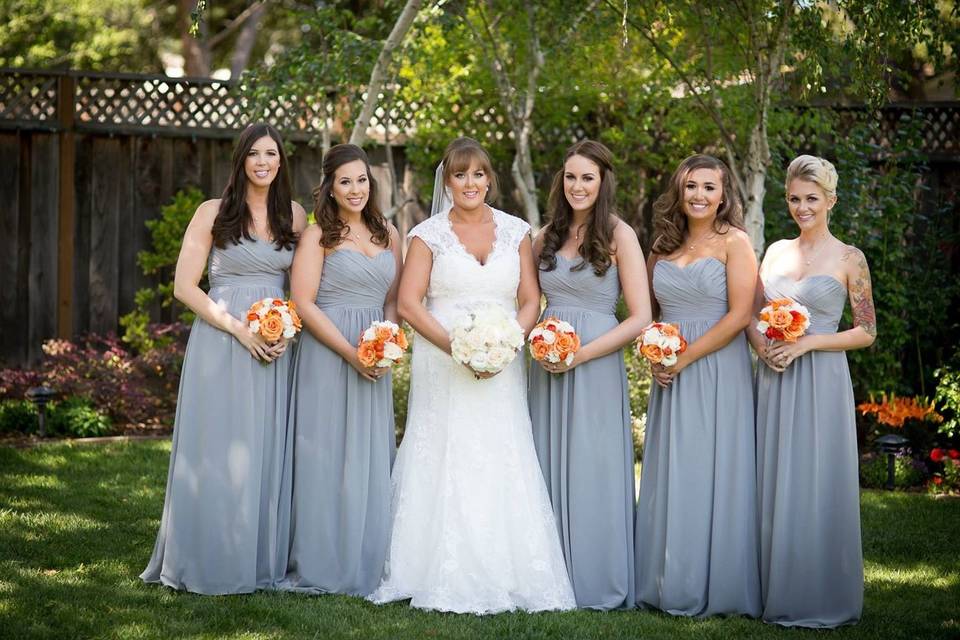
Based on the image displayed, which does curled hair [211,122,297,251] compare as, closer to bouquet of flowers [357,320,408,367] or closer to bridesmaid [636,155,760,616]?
bouquet of flowers [357,320,408,367]

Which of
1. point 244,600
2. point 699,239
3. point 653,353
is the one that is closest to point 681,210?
point 699,239

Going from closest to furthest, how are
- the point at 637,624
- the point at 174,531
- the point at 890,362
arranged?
1. the point at 637,624
2. the point at 174,531
3. the point at 890,362

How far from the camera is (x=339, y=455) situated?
5484 mm

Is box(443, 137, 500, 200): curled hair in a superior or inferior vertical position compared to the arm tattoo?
superior

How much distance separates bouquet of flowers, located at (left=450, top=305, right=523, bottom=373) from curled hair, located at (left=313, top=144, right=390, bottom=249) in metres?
0.73

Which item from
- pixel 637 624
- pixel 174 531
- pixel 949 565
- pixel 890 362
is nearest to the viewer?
pixel 637 624

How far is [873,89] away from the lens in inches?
261

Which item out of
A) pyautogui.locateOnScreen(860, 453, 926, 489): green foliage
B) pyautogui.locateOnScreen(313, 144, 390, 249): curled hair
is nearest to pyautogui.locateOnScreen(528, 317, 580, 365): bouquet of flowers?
pyautogui.locateOnScreen(313, 144, 390, 249): curled hair

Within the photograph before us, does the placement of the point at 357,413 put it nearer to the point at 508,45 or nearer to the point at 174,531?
the point at 174,531

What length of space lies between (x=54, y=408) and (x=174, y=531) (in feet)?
14.3

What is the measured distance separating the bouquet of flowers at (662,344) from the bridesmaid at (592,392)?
17cm

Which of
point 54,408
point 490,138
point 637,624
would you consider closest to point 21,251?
point 54,408

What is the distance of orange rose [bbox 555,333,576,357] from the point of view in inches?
203

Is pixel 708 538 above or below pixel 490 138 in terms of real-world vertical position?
below
